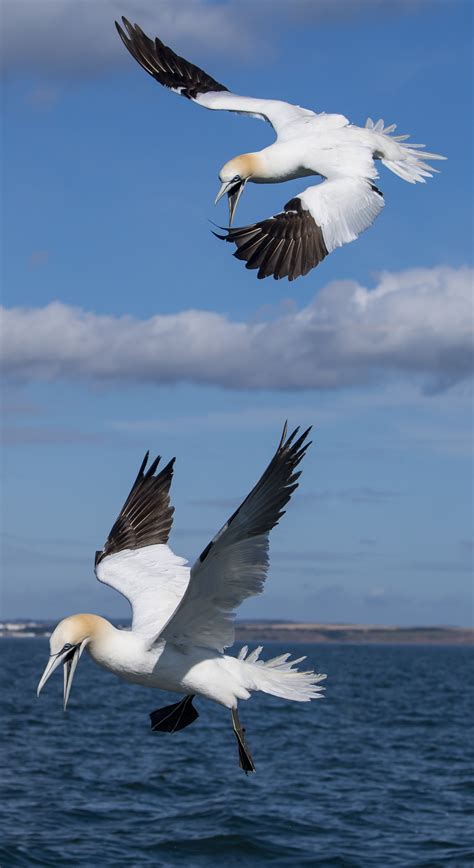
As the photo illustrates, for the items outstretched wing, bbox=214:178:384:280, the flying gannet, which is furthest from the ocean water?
outstretched wing, bbox=214:178:384:280

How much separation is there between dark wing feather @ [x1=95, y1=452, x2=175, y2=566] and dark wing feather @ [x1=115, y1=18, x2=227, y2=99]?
4.88 metres

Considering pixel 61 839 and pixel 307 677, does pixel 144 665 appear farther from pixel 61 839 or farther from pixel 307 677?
pixel 61 839

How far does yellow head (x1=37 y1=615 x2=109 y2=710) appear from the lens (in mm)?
10227

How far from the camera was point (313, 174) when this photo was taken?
12875 mm

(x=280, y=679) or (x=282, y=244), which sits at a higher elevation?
(x=282, y=244)

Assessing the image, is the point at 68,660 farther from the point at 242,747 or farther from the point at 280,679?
the point at 280,679

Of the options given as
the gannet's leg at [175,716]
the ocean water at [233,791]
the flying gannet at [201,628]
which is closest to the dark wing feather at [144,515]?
the flying gannet at [201,628]

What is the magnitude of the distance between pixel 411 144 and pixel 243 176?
276 centimetres

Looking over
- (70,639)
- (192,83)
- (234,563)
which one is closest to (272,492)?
(234,563)

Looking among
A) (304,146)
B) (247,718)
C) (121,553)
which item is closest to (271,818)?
(121,553)

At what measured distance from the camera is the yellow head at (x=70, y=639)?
10.2 m

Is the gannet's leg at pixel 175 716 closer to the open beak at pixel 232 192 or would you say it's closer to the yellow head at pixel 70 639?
the yellow head at pixel 70 639

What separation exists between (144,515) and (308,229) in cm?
Result: 363

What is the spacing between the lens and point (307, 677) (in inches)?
456
